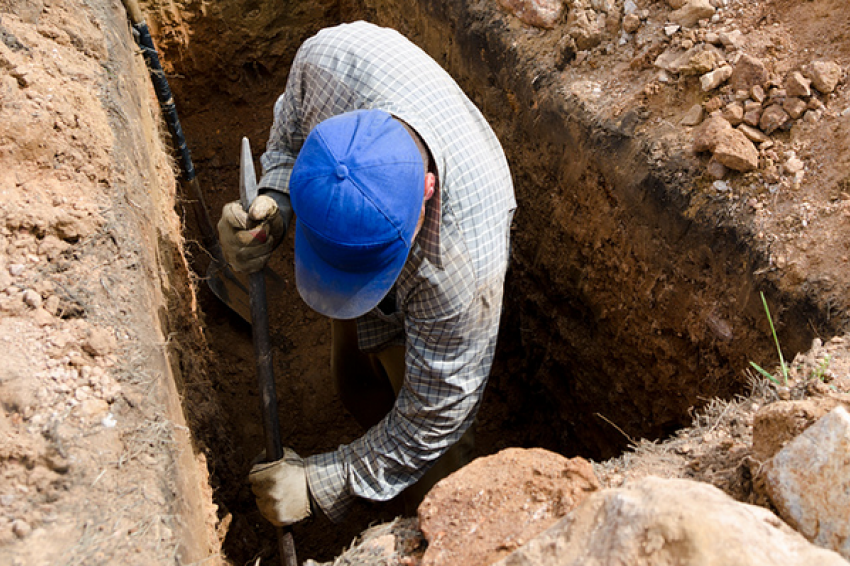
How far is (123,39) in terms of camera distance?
2.86 metres

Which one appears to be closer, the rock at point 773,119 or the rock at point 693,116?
the rock at point 773,119

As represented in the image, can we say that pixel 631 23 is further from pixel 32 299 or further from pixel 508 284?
pixel 32 299

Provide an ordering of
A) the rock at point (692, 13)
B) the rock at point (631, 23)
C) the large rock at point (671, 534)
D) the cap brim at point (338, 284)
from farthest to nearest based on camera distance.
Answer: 1. the rock at point (631, 23)
2. the rock at point (692, 13)
3. the cap brim at point (338, 284)
4. the large rock at point (671, 534)

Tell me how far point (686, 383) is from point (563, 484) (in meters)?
1.12

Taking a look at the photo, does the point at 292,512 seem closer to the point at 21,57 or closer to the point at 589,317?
the point at 589,317

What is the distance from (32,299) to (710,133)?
226cm

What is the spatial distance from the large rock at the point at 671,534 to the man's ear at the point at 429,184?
1.00m

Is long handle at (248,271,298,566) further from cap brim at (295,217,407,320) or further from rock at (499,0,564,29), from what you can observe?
rock at (499,0,564,29)

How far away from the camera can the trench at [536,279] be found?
230cm

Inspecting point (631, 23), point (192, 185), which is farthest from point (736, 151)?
point (192, 185)

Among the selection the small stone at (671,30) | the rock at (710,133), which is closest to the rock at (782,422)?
the rock at (710,133)

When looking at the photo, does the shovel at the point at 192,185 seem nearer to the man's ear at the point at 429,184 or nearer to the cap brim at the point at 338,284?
the cap brim at the point at 338,284

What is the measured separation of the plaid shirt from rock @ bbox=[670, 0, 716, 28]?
1.01 m

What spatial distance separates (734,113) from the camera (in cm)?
225
